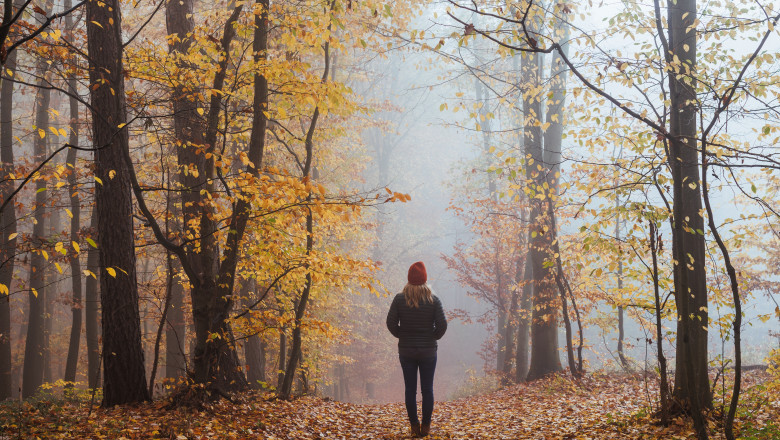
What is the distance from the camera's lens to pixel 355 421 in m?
7.45

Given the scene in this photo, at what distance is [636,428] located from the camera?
17.7 ft

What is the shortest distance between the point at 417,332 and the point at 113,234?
12.7 feet

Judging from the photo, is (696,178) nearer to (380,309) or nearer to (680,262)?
(680,262)

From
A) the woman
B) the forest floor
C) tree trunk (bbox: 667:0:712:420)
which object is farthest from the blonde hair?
tree trunk (bbox: 667:0:712:420)

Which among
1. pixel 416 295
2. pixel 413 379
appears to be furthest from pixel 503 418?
pixel 416 295

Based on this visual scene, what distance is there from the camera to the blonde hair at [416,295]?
5.96 metres

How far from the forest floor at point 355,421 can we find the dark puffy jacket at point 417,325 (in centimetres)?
103

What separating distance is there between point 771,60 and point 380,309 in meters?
30.2

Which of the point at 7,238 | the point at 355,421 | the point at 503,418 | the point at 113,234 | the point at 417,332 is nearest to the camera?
the point at 417,332

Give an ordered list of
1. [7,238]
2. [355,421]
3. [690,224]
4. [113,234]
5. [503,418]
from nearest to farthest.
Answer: [690,224] < [113,234] < [355,421] < [503,418] < [7,238]

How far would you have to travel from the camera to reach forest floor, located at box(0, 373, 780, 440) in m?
4.97

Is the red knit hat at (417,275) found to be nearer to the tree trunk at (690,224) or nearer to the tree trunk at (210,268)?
the tree trunk at (210,268)

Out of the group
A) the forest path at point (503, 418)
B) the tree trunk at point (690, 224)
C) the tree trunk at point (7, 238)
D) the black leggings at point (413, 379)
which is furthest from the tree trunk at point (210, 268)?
the tree trunk at point (7, 238)

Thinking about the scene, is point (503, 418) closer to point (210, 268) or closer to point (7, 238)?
point (210, 268)
